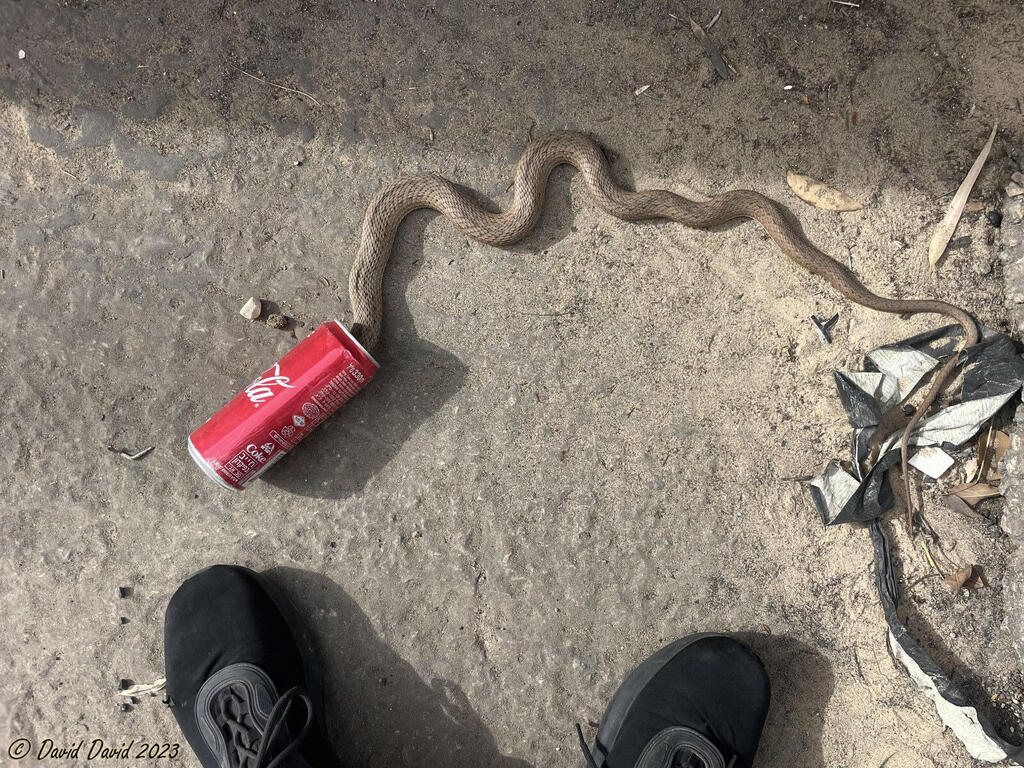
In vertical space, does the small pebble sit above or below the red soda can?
above

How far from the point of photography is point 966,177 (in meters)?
3.14

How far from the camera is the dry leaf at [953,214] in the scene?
3127 millimetres

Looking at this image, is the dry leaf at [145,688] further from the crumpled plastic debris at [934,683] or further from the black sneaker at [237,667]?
the crumpled plastic debris at [934,683]

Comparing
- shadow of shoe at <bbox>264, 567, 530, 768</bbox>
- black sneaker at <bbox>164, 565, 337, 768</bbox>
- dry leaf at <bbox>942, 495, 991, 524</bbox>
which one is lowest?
dry leaf at <bbox>942, 495, 991, 524</bbox>

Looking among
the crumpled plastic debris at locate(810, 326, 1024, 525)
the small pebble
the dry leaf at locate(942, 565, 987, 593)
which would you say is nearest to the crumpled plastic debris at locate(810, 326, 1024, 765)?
the crumpled plastic debris at locate(810, 326, 1024, 525)

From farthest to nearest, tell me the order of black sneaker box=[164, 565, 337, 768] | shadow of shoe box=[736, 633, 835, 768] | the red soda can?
shadow of shoe box=[736, 633, 835, 768]
black sneaker box=[164, 565, 337, 768]
the red soda can

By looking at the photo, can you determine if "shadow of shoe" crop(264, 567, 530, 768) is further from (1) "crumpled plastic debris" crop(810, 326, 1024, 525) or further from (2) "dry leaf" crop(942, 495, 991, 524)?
(2) "dry leaf" crop(942, 495, 991, 524)

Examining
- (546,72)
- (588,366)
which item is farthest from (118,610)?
(546,72)

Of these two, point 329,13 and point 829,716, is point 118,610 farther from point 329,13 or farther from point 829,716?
point 829,716

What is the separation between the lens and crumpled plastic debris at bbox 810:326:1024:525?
3.01 meters

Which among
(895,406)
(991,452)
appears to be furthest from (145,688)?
(991,452)

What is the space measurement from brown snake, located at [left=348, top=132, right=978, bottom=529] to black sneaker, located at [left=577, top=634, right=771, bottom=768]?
123 cm

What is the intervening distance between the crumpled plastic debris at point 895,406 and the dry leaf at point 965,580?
0.49 m

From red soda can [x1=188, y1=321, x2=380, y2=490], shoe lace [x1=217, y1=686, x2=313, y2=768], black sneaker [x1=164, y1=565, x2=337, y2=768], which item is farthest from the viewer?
black sneaker [x1=164, y1=565, x2=337, y2=768]
